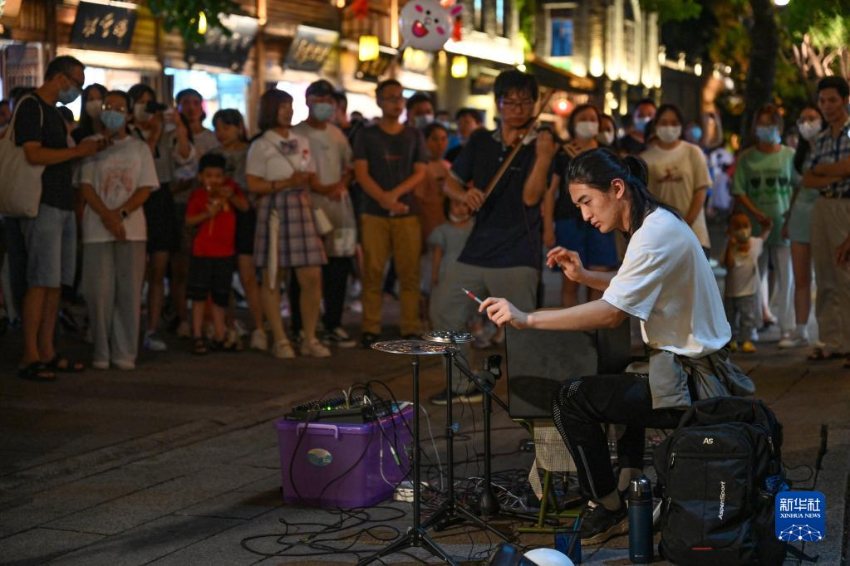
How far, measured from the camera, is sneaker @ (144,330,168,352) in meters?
12.8

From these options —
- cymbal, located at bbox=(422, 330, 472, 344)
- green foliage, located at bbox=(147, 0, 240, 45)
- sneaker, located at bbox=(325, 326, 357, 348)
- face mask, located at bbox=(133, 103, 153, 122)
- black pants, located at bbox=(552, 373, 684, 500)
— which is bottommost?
sneaker, located at bbox=(325, 326, 357, 348)

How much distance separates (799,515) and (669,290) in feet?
3.80

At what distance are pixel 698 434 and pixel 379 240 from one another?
23.9ft

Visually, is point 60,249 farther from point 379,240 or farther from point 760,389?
point 760,389

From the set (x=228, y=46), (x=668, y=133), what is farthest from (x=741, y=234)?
(x=228, y=46)

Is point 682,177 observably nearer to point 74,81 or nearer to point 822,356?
point 822,356

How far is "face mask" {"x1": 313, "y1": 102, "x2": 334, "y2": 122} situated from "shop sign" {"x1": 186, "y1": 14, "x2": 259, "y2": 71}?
9424 millimetres

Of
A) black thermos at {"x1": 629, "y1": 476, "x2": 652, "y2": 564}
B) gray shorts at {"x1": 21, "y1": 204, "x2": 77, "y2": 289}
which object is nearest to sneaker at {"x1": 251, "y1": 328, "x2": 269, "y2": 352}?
gray shorts at {"x1": 21, "y1": 204, "x2": 77, "y2": 289}

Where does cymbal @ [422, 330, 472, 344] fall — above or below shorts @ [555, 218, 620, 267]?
below

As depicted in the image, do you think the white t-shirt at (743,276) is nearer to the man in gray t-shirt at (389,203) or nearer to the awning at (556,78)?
the man in gray t-shirt at (389,203)

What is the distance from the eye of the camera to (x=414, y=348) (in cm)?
637

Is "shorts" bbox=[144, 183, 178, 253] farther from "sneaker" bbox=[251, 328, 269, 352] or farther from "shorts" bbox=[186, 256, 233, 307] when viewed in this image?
"sneaker" bbox=[251, 328, 269, 352]

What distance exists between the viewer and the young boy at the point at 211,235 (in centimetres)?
1232

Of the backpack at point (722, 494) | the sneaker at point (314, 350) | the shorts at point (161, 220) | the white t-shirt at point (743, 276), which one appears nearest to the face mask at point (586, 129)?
the white t-shirt at point (743, 276)
